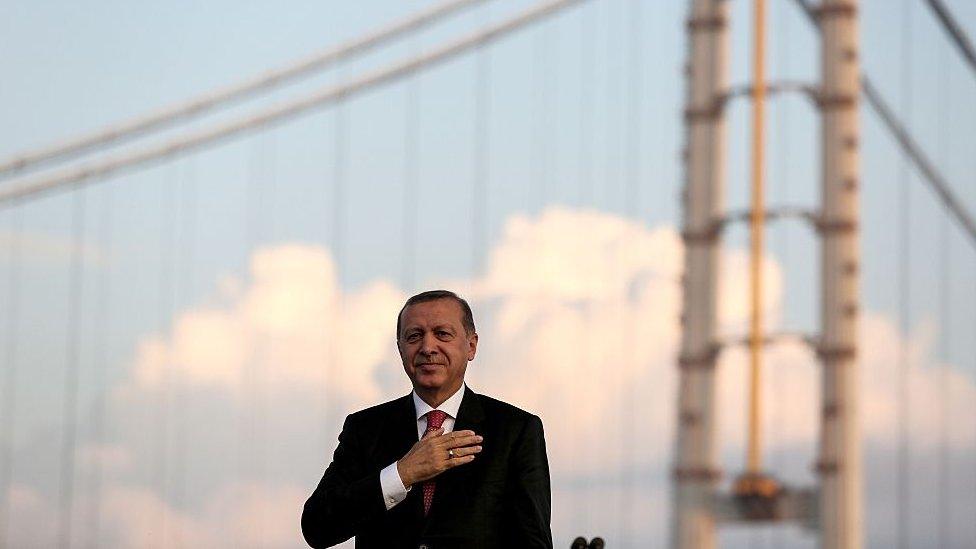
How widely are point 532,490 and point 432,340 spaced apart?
0.96 ft

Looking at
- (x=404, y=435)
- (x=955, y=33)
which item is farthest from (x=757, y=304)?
(x=404, y=435)

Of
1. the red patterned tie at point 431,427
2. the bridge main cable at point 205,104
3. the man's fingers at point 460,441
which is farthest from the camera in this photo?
the bridge main cable at point 205,104

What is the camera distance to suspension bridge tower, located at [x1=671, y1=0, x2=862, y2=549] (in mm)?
20781

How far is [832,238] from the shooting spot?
836 inches

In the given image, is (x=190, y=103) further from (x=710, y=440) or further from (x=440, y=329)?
(x=440, y=329)

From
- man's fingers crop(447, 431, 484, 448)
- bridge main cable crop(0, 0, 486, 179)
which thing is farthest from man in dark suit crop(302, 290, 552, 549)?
bridge main cable crop(0, 0, 486, 179)

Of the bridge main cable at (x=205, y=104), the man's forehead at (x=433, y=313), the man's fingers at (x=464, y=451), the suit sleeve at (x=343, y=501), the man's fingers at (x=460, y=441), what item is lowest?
the suit sleeve at (x=343, y=501)

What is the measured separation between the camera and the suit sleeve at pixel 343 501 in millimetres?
2979

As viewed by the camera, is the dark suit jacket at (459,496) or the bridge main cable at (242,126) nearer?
the dark suit jacket at (459,496)

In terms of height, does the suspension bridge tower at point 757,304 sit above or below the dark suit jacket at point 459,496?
above

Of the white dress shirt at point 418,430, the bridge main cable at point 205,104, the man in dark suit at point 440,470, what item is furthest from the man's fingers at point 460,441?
the bridge main cable at point 205,104

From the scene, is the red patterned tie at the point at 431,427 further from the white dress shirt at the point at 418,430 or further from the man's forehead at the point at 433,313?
the man's forehead at the point at 433,313

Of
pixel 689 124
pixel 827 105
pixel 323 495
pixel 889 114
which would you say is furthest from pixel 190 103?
pixel 323 495

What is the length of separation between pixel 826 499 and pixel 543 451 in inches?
715
